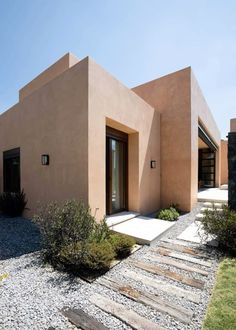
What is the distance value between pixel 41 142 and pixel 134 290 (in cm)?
611

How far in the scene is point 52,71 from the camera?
30.1 ft

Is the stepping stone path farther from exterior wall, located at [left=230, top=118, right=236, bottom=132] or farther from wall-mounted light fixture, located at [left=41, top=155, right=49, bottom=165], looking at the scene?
exterior wall, located at [left=230, top=118, right=236, bottom=132]

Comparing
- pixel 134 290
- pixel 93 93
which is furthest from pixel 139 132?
pixel 134 290

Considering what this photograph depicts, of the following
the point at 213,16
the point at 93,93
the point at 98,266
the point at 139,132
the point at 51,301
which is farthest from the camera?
the point at 139,132

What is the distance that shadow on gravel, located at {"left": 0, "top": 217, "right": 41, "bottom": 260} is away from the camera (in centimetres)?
491

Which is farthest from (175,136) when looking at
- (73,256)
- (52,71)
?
(73,256)

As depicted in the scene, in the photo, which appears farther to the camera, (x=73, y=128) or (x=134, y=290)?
(x=73, y=128)

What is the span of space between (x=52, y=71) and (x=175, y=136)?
22.0ft

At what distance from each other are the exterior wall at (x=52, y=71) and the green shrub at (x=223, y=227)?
26.1 feet

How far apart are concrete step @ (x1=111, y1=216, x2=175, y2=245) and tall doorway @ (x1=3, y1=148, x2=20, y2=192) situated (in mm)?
5828

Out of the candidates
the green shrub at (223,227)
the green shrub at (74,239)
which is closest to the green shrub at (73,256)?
the green shrub at (74,239)

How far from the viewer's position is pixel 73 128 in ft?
19.9

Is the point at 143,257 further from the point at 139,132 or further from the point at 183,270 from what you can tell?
the point at 139,132

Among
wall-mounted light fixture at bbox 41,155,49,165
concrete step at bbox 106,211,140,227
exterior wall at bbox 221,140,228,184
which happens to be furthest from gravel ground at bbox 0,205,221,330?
exterior wall at bbox 221,140,228,184
